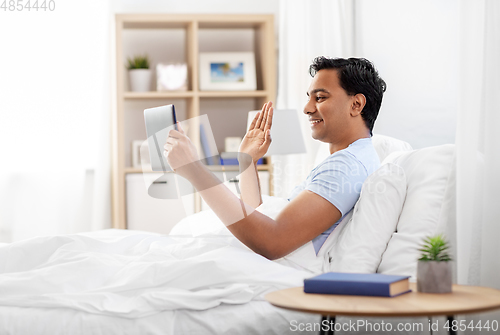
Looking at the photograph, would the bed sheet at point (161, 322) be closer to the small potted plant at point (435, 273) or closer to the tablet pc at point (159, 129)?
the small potted plant at point (435, 273)

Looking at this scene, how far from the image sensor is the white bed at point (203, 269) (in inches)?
45.6

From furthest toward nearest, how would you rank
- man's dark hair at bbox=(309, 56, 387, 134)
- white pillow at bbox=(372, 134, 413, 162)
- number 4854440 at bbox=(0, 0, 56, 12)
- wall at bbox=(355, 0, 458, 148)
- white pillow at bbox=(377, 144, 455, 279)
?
number 4854440 at bbox=(0, 0, 56, 12), wall at bbox=(355, 0, 458, 148), white pillow at bbox=(372, 134, 413, 162), man's dark hair at bbox=(309, 56, 387, 134), white pillow at bbox=(377, 144, 455, 279)

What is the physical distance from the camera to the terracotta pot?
0.99 m

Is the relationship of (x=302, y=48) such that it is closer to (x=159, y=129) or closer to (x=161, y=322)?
(x=159, y=129)

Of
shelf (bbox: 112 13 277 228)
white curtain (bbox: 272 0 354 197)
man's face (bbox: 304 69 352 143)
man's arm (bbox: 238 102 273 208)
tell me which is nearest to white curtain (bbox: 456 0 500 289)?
man's face (bbox: 304 69 352 143)

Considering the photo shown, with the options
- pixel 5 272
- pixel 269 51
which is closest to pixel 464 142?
pixel 5 272

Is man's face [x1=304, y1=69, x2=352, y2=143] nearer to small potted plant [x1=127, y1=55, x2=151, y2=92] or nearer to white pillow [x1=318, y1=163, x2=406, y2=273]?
white pillow [x1=318, y1=163, x2=406, y2=273]

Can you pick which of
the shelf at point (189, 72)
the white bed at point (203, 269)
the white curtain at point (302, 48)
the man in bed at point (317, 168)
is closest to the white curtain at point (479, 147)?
the white bed at point (203, 269)

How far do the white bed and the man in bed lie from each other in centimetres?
5

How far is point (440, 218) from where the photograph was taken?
4.25 feet

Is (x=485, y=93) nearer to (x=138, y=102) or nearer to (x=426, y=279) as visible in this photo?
(x=426, y=279)

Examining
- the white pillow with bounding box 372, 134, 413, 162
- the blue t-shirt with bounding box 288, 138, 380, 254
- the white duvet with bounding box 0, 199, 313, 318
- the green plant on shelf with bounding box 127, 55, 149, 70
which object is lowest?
the white duvet with bounding box 0, 199, 313, 318

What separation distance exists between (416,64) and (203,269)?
1.42 meters

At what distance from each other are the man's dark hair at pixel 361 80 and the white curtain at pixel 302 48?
3.74 feet
